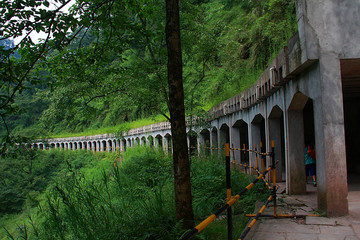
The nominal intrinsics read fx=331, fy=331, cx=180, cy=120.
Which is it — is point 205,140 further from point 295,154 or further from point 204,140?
point 295,154

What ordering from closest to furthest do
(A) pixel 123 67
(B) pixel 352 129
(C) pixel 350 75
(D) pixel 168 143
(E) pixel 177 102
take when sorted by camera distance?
1. (E) pixel 177 102
2. (A) pixel 123 67
3. (C) pixel 350 75
4. (B) pixel 352 129
5. (D) pixel 168 143

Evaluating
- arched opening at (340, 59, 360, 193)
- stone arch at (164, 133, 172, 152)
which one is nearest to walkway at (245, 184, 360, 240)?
arched opening at (340, 59, 360, 193)

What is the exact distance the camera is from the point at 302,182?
7336mm

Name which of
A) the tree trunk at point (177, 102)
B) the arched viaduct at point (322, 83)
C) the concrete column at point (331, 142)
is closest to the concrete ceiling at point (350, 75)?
the arched viaduct at point (322, 83)

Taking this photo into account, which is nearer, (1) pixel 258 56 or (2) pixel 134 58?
(2) pixel 134 58

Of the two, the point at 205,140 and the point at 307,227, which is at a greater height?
the point at 205,140

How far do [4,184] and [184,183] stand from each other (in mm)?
30001

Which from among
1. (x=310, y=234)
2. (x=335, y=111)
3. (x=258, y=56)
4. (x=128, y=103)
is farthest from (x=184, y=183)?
(x=258, y=56)

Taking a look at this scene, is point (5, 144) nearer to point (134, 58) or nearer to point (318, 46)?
point (318, 46)

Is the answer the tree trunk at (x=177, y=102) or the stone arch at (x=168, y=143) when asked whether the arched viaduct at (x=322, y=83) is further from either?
the stone arch at (x=168, y=143)

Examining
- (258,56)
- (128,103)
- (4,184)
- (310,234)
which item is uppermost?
(258,56)

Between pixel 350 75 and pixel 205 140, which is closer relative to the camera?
pixel 350 75

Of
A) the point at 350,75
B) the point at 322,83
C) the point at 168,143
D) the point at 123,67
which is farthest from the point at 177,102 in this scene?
the point at 168,143

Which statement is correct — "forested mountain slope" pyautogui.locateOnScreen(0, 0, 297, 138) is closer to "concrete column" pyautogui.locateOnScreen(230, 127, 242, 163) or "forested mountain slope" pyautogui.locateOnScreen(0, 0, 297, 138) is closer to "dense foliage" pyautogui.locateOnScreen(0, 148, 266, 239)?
"dense foliage" pyautogui.locateOnScreen(0, 148, 266, 239)
